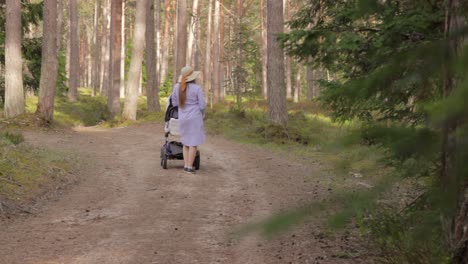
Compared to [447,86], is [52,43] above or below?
above

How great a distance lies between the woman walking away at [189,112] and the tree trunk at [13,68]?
10.6 m

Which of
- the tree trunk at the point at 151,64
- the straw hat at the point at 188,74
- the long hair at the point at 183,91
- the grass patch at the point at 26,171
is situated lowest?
the grass patch at the point at 26,171

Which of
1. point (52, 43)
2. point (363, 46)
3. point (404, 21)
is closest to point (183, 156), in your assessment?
point (363, 46)

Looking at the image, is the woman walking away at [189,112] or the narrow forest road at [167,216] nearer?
the narrow forest road at [167,216]

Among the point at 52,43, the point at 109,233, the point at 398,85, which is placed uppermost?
the point at 52,43

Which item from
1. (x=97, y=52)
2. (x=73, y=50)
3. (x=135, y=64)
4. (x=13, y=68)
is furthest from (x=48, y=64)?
(x=97, y=52)

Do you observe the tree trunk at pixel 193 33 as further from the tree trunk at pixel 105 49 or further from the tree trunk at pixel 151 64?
the tree trunk at pixel 151 64

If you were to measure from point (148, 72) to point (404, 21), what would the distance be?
22.9 meters

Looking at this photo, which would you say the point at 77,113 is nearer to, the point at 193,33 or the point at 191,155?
the point at 193,33

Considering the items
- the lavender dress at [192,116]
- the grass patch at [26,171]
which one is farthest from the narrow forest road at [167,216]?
the lavender dress at [192,116]

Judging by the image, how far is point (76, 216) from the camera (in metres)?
7.08

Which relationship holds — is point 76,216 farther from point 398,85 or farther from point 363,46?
point 398,85

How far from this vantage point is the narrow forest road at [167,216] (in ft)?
17.6

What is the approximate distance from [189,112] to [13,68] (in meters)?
11.0
